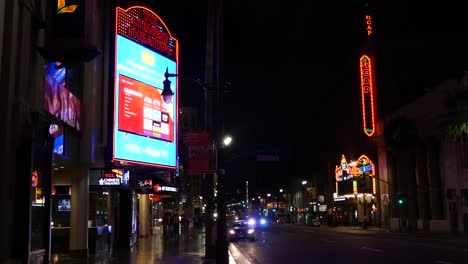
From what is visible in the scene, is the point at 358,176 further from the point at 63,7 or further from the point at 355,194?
the point at 63,7

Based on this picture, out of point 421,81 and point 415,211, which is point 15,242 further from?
point 421,81

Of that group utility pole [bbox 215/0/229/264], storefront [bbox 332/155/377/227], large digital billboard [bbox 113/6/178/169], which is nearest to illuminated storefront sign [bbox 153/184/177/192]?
large digital billboard [bbox 113/6/178/169]

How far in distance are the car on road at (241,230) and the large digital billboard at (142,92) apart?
→ 1492 centimetres

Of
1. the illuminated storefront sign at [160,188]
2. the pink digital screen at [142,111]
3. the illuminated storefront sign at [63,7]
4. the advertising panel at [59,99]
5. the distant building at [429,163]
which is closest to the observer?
the illuminated storefront sign at [63,7]

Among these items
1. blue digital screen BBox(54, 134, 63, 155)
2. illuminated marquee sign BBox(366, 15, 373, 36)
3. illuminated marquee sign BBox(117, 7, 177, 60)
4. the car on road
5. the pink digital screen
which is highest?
illuminated marquee sign BBox(366, 15, 373, 36)

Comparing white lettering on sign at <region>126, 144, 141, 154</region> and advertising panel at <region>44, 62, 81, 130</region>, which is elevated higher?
advertising panel at <region>44, 62, 81, 130</region>

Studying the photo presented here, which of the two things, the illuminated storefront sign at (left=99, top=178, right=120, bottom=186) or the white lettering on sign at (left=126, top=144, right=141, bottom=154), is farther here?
the white lettering on sign at (left=126, top=144, right=141, bottom=154)

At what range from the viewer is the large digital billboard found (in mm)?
26344

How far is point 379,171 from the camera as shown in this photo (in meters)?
74.6

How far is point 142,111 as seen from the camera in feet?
91.6

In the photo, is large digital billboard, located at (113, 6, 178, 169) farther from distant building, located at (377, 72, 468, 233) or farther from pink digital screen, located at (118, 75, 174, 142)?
distant building, located at (377, 72, 468, 233)

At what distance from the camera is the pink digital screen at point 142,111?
2648cm

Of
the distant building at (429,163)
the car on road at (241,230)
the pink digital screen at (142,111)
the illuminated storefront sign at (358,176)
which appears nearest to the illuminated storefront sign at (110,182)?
the pink digital screen at (142,111)

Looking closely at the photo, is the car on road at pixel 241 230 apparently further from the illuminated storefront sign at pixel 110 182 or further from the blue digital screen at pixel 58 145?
the blue digital screen at pixel 58 145
